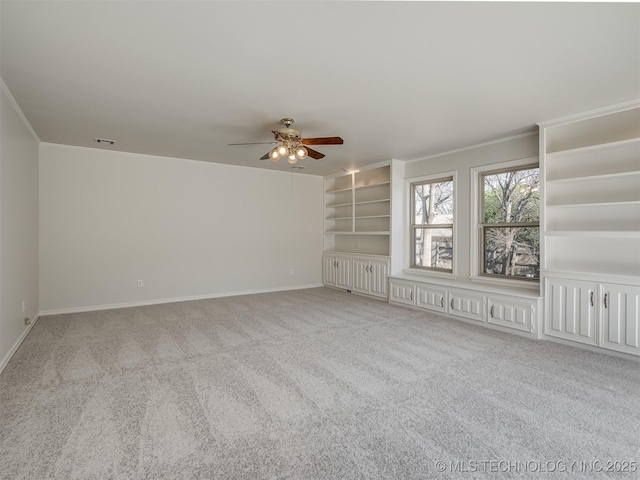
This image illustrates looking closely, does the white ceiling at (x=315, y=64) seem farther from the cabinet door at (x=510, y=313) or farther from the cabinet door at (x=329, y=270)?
the cabinet door at (x=329, y=270)

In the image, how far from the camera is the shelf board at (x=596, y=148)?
3.25 m

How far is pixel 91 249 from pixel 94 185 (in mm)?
1005

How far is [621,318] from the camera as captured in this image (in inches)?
127

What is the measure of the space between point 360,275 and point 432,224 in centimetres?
170

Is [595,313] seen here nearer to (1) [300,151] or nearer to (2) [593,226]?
(2) [593,226]

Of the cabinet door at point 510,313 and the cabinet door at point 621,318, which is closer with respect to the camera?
the cabinet door at point 621,318

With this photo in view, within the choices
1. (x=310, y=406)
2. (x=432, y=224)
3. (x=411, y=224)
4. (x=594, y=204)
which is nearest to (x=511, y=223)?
(x=594, y=204)

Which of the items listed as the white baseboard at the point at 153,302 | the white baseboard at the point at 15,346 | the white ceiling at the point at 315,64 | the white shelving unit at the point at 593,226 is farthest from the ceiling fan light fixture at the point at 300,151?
the white baseboard at the point at 153,302

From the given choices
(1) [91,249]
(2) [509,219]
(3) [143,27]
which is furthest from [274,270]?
(3) [143,27]

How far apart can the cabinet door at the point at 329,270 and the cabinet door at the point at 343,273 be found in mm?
118

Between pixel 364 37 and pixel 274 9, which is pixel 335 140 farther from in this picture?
pixel 274 9

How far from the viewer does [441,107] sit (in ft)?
11.1

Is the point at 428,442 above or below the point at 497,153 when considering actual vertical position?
below

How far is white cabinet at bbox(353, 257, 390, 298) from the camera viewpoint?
5855 millimetres
